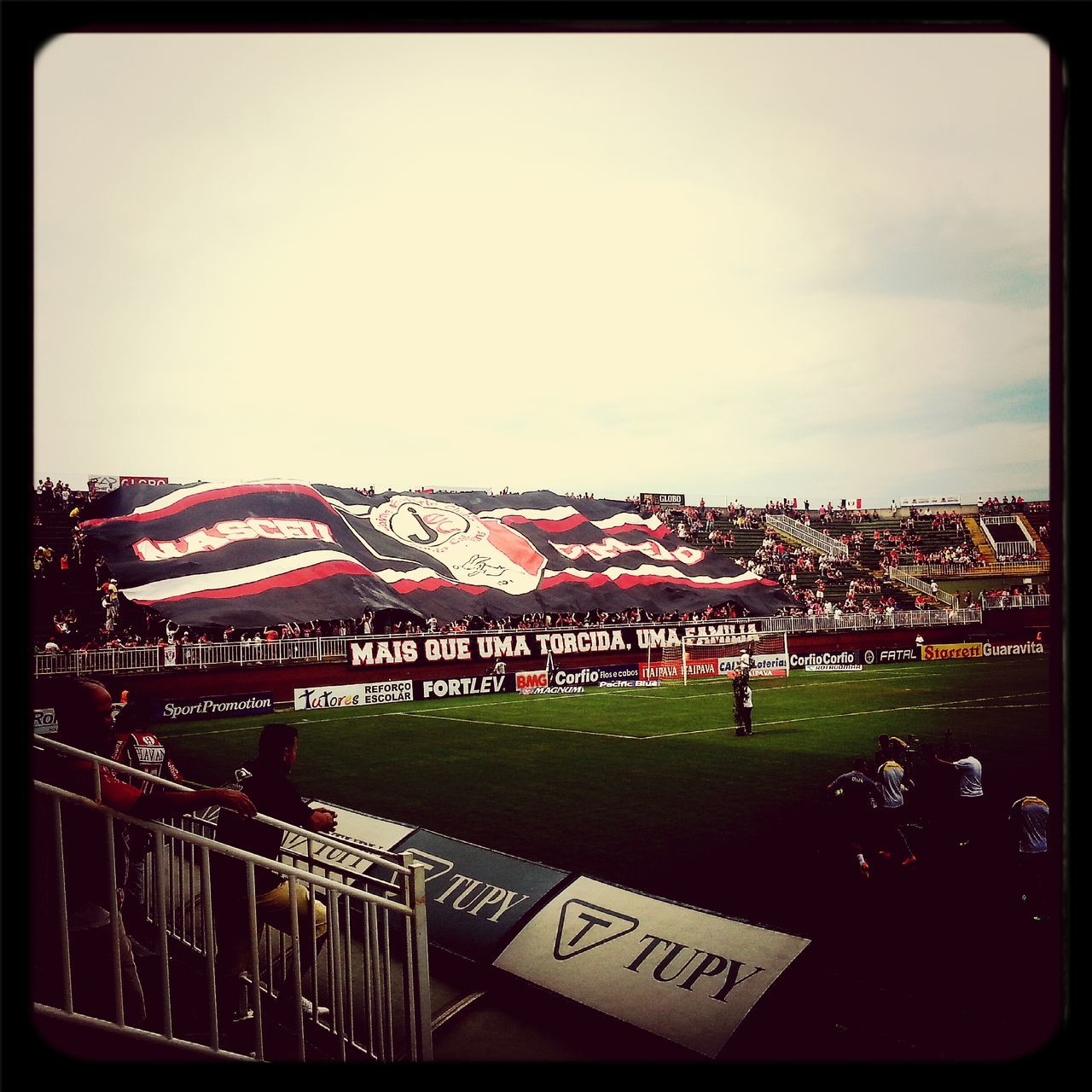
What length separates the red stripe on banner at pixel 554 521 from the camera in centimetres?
2653

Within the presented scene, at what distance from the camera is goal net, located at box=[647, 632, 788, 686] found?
2777 centimetres

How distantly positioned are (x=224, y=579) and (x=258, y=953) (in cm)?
1544

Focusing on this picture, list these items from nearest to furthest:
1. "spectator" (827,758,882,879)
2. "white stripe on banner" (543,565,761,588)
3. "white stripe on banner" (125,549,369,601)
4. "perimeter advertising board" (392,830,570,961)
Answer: "perimeter advertising board" (392,830,570,961) → "spectator" (827,758,882,879) → "white stripe on banner" (125,549,369,601) → "white stripe on banner" (543,565,761,588)

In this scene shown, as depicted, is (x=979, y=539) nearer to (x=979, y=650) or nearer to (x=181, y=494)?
(x=979, y=650)

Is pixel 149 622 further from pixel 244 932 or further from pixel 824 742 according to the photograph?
pixel 244 932

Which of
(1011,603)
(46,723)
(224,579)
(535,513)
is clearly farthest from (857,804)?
(1011,603)

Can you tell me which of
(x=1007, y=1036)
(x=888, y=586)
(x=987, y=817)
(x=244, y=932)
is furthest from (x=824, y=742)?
(x=888, y=586)

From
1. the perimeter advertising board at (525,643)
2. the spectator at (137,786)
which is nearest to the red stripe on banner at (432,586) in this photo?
the perimeter advertising board at (525,643)

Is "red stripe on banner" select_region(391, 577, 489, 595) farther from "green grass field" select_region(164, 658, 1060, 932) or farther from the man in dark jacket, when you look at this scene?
the man in dark jacket

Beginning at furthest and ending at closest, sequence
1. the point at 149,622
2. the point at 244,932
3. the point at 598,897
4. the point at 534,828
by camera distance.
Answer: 1. the point at 149,622
2. the point at 534,828
3. the point at 598,897
4. the point at 244,932

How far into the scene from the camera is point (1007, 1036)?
17.5 ft

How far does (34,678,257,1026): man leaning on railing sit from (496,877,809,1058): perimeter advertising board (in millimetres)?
2662

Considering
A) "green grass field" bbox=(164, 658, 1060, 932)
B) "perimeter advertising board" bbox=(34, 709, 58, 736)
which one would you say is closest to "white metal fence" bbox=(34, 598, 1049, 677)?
"perimeter advertising board" bbox=(34, 709, 58, 736)
